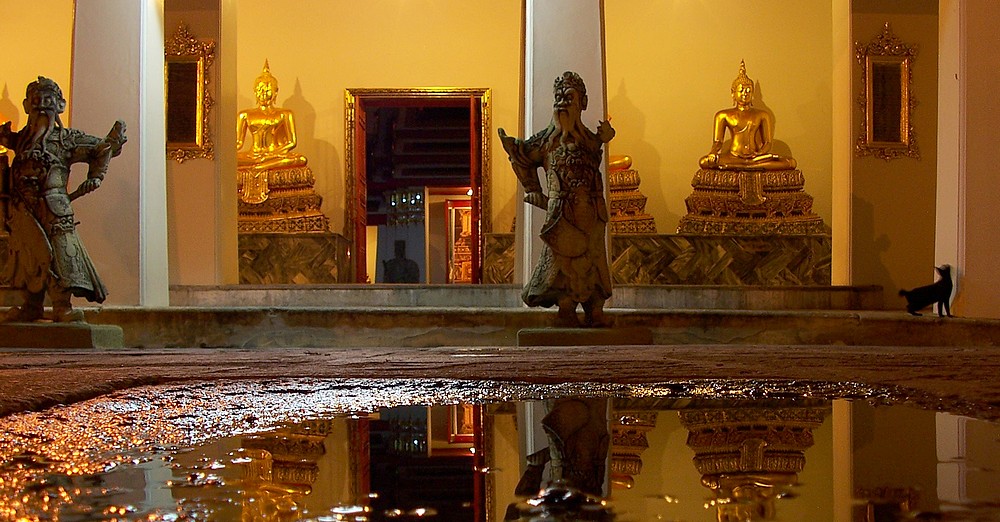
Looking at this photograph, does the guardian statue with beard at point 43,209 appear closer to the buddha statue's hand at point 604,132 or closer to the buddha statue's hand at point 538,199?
the buddha statue's hand at point 538,199

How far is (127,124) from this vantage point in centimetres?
997

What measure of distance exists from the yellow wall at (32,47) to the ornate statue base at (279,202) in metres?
2.86

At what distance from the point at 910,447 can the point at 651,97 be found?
13396 millimetres

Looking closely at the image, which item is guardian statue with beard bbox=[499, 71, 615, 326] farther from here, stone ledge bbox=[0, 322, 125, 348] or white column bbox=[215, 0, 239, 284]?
white column bbox=[215, 0, 239, 284]

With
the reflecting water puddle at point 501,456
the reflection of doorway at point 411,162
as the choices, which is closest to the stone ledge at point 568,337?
the reflecting water puddle at point 501,456

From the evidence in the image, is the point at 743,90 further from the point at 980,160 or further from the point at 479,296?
the point at 980,160

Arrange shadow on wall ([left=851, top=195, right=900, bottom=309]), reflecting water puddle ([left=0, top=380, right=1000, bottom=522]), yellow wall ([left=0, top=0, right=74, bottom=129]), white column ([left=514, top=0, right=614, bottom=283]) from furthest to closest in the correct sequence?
yellow wall ([left=0, top=0, right=74, bottom=129])
shadow on wall ([left=851, top=195, right=900, bottom=309])
white column ([left=514, top=0, right=614, bottom=283])
reflecting water puddle ([left=0, top=380, right=1000, bottom=522])

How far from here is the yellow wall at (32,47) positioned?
15.4m

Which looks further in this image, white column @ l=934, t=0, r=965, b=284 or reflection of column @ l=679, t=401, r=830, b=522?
white column @ l=934, t=0, r=965, b=284

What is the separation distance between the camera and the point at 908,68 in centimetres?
1261

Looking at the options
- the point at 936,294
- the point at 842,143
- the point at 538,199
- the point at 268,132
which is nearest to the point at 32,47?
the point at 268,132

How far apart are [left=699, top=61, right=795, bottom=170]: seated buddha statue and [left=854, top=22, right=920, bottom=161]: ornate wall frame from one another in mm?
2135

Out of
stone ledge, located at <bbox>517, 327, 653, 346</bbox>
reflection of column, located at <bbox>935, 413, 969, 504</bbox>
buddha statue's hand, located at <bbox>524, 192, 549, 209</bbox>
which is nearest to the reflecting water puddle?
reflection of column, located at <bbox>935, 413, 969, 504</bbox>

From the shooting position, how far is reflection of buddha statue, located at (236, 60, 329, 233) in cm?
1473
